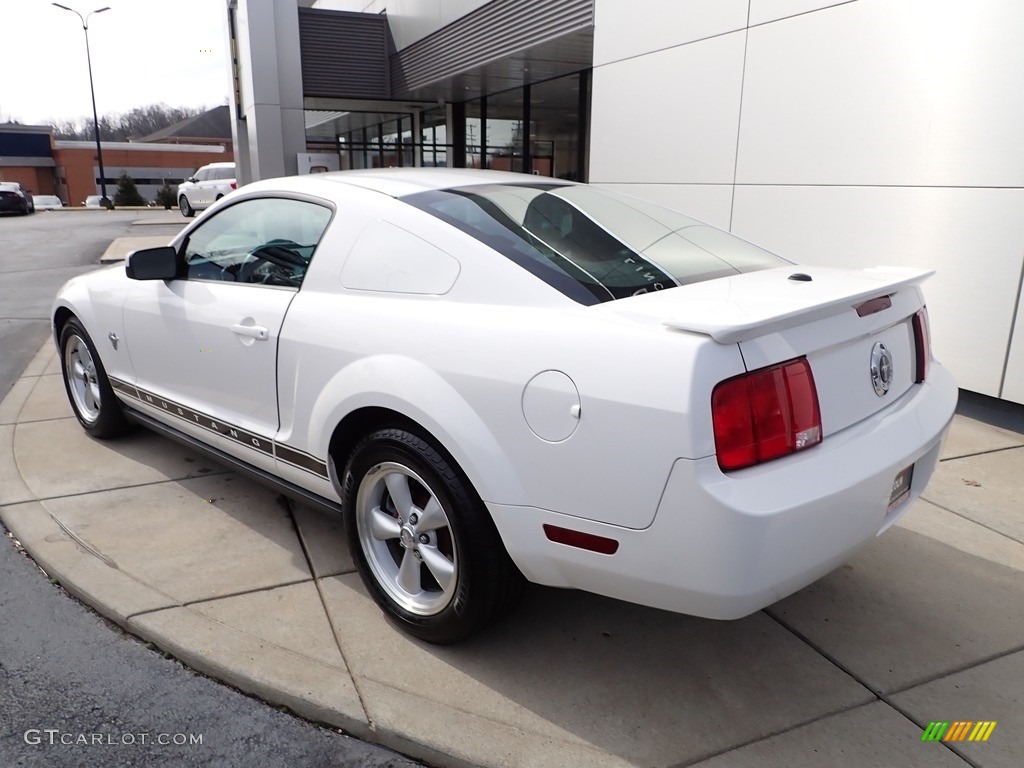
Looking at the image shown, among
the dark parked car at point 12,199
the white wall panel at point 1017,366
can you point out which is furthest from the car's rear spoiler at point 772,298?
the dark parked car at point 12,199

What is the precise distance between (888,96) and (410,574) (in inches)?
200

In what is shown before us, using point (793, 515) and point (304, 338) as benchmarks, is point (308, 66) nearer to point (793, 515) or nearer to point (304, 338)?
point (304, 338)

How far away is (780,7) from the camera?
671cm

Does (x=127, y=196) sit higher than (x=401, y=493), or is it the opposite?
(x=401, y=493)

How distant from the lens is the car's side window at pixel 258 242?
11.0ft

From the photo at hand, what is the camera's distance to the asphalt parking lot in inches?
96.3

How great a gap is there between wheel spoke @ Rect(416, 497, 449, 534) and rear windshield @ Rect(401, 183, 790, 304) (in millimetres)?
818

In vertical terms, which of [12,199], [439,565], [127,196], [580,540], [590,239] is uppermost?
[590,239]

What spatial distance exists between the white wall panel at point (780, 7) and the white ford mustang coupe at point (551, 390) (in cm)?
395

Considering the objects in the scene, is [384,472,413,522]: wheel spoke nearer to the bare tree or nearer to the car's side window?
the car's side window

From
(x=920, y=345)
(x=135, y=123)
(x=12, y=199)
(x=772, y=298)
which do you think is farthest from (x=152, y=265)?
(x=135, y=123)

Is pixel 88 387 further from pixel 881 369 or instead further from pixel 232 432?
pixel 881 369

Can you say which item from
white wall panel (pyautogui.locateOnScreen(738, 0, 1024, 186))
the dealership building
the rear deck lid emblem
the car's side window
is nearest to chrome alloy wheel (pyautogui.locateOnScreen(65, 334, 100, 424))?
the car's side window

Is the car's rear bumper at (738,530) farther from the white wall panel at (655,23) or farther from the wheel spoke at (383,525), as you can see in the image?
the white wall panel at (655,23)
